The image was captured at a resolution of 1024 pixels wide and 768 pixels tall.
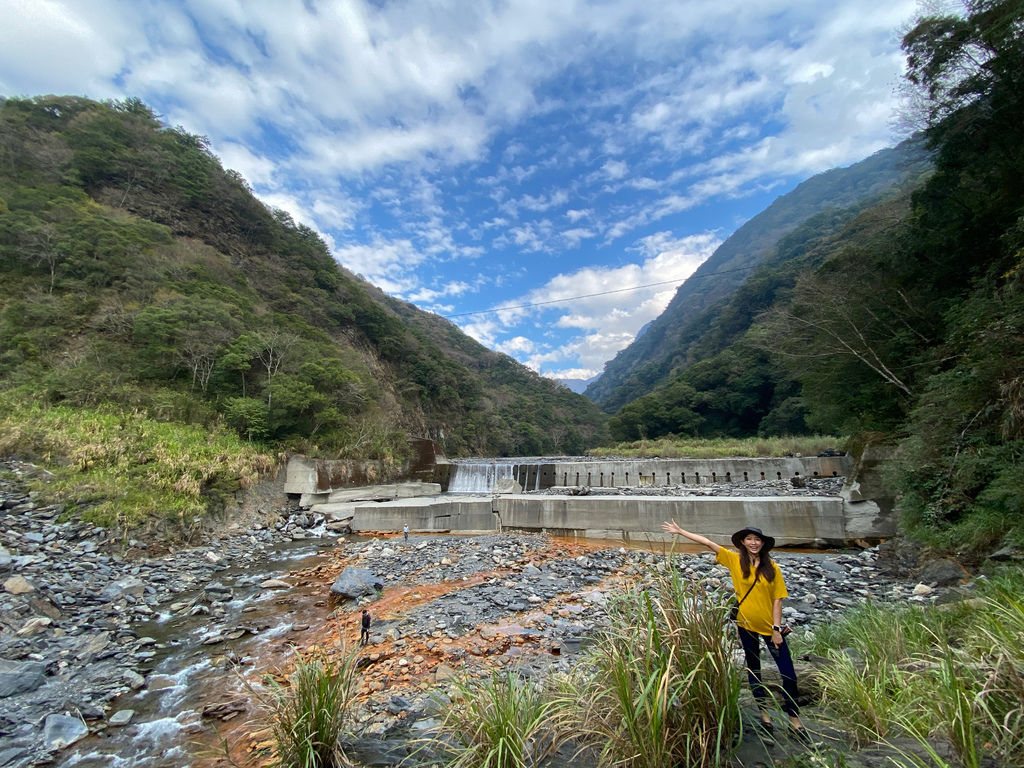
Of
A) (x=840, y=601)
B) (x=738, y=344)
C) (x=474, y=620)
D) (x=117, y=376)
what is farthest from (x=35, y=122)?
(x=738, y=344)

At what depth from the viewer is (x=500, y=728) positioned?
6.70ft

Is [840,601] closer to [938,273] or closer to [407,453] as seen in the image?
[938,273]

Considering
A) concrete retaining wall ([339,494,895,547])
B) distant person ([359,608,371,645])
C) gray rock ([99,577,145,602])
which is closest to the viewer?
distant person ([359,608,371,645])

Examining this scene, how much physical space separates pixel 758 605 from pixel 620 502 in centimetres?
916

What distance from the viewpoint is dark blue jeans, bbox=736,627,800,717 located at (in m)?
2.37

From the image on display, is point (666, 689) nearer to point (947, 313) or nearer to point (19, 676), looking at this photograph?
point (19, 676)

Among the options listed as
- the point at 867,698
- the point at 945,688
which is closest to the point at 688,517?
the point at 867,698

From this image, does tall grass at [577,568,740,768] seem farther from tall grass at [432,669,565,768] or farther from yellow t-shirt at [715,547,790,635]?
yellow t-shirt at [715,547,790,635]

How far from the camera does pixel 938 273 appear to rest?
10570mm

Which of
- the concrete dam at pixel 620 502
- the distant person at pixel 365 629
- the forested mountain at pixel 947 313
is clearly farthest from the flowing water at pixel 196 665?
the forested mountain at pixel 947 313

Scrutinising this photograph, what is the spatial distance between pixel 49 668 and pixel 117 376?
13.5m

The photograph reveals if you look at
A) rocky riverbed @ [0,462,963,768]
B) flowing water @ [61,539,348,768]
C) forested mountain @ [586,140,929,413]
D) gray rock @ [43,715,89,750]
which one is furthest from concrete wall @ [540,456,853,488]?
forested mountain @ [586,140,929,413]

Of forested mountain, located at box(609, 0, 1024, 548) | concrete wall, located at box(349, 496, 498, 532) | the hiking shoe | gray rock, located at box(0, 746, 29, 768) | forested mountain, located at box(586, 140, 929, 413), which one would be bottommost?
concrete wall, located at box(349, 496, 498, 532)

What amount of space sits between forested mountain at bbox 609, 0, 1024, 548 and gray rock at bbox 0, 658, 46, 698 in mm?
11429
